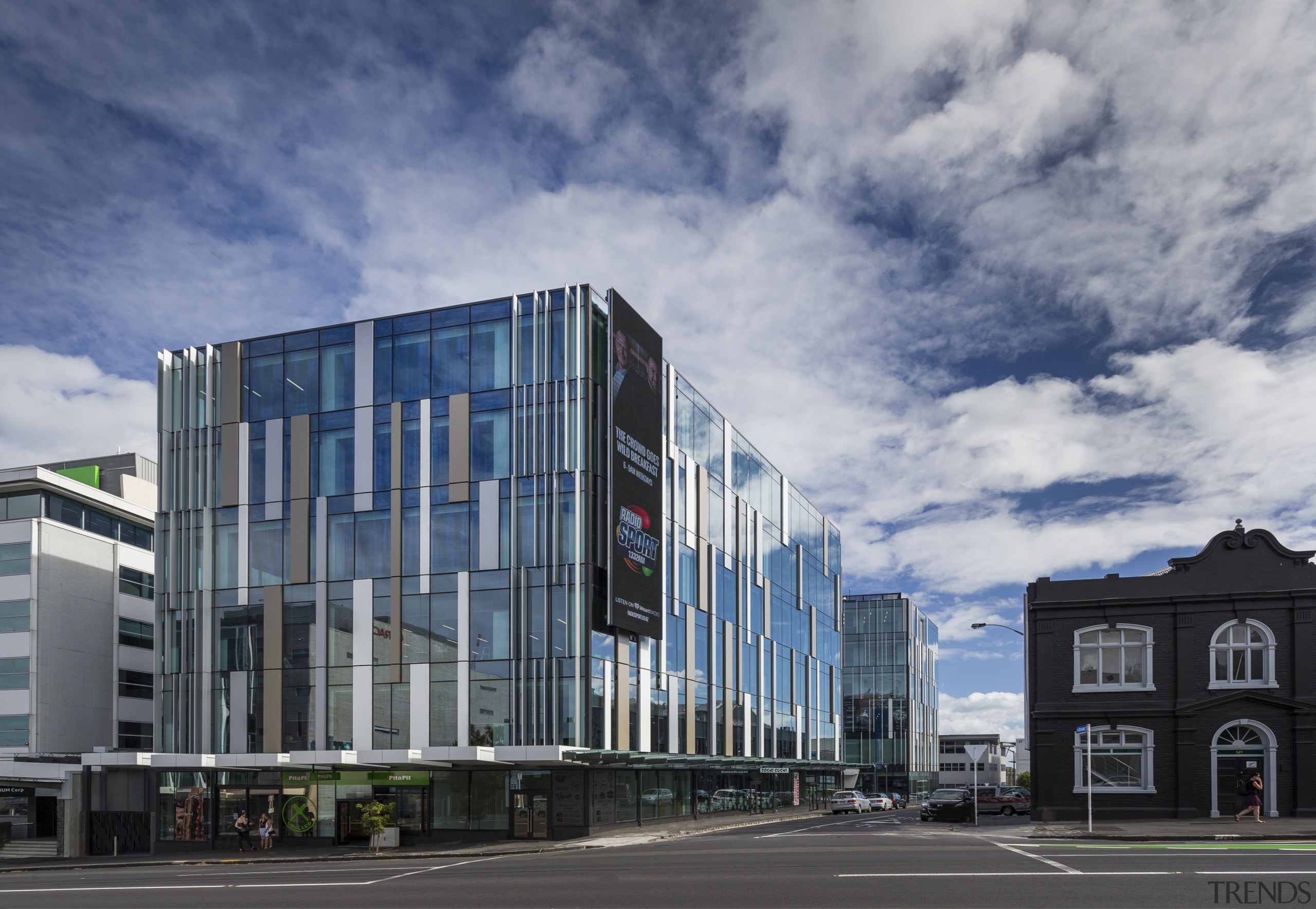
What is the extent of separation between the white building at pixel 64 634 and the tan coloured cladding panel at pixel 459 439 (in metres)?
16.2

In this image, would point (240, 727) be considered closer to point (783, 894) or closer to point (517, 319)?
point (517, 319)

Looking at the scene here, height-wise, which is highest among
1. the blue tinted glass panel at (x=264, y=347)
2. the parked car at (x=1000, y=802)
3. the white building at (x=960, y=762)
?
the blue tinted glass panel at (x=264, y=347)

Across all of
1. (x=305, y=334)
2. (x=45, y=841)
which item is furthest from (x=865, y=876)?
(x=45, y=841)

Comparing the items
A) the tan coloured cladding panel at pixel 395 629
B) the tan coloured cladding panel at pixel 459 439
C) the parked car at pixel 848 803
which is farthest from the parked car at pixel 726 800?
the tan coloured cladding panel at pixel 459 439

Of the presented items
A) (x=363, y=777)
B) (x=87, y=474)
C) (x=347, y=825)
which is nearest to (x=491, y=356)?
(x=363, y=777)

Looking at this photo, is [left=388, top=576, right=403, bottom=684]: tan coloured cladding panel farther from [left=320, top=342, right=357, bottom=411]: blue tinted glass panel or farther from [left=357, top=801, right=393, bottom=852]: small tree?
[left=320, top=342, right=357, bottom=411]: blue tinted glass panel

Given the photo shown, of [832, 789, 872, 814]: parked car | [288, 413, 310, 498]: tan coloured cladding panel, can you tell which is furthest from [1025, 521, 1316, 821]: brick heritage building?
[288, 413, 310, 498]: tan coloured cladding panel

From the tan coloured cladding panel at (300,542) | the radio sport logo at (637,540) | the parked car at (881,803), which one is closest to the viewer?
the radio sport logo at (637,540)

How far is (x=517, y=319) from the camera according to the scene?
4256 cm

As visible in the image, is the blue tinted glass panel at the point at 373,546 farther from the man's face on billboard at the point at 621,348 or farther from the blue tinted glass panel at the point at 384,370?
the man's face on billboard at the point at 621,348

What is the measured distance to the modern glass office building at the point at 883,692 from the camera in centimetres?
10125

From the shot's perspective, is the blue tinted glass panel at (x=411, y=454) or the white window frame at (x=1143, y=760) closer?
the white window frame at (x=1143, y=760)

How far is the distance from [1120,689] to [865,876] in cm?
2219

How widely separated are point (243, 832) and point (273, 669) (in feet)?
20.0
